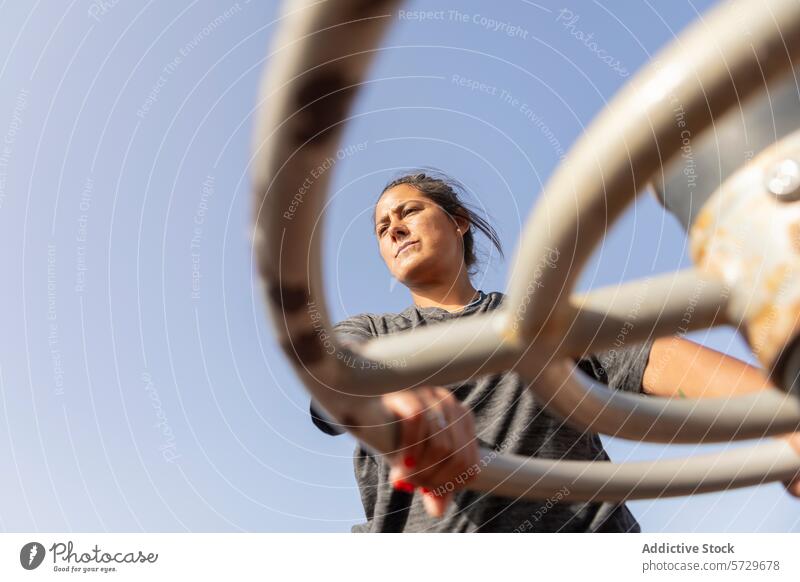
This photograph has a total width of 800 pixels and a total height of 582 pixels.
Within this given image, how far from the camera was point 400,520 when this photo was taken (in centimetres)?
77

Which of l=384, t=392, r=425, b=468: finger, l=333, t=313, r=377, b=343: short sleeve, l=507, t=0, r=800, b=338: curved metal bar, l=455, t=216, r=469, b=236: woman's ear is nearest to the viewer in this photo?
l=507, t=0, r=800, b=338: curved metal bar

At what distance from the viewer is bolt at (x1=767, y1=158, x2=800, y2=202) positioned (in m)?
0.25

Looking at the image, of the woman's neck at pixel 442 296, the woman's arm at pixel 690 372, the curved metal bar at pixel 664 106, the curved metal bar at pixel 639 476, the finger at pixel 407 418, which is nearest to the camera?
the curved metal bar at pixel 664 106

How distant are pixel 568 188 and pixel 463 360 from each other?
0.37 ft

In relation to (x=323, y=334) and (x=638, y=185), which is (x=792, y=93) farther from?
(x=323, y=334)

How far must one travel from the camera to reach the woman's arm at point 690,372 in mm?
625

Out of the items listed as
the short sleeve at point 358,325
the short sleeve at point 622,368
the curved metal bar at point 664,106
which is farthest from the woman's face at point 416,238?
the curved metal bar at point 664,106

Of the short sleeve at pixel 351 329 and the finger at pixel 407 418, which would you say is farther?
the short sleeve at pixel 351 329

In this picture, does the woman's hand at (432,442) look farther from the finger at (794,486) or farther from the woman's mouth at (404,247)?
the woman's mouth at (404,247)

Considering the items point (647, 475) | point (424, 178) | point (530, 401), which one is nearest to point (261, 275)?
point (647, 475)

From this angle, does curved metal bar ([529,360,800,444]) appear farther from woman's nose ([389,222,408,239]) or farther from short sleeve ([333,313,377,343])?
woman's nose ([389,222,408,239])

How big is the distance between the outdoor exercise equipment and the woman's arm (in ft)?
0.70
